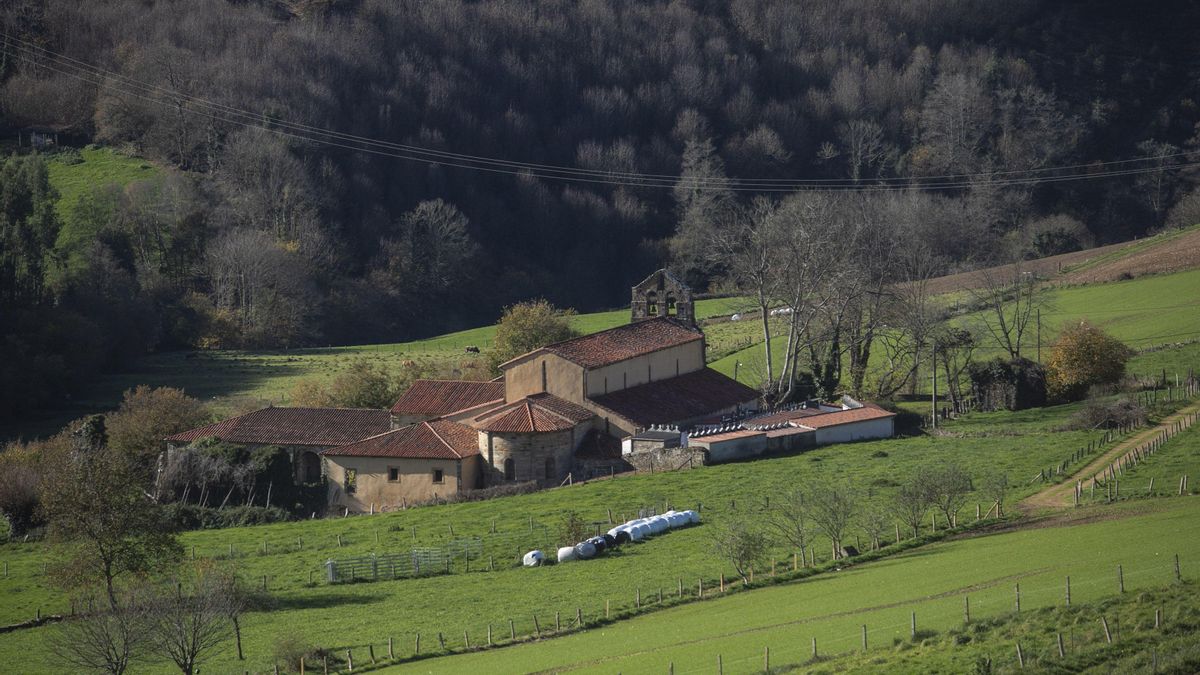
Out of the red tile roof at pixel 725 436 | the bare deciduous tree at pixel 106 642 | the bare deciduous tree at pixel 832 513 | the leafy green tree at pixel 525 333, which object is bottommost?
the bare deciduous tree at pixel 106 642

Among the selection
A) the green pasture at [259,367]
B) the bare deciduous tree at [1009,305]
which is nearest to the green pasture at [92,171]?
the green pasture at [259,367]

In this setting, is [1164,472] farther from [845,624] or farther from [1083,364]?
[1083,364]

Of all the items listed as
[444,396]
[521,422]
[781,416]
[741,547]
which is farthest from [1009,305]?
[741,547]

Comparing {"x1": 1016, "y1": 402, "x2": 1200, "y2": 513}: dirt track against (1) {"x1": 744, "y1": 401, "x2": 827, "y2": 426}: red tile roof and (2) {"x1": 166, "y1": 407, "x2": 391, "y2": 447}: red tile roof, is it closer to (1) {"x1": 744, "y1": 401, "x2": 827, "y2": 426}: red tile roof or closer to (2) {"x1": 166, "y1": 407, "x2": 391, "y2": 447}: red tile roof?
(1) {"x1": 744, "y1": 401, "x2": 827, "y2": 426}: red tile roof

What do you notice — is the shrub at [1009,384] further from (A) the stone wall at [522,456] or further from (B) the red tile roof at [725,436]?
(A) the stone wall at [522,456]

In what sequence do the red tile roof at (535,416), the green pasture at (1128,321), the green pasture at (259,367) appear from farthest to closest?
the green pasture at (259,367) → the green pasture at (1128,321) → the red tile roof at (535,416)

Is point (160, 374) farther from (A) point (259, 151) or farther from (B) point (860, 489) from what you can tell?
(B) point (860, 489)

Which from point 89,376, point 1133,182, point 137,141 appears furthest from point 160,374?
point 1133,182
